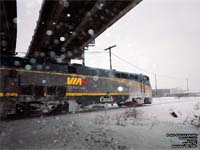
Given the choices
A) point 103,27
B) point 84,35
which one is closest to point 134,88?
point 84,35

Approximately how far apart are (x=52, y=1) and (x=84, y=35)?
458 cm

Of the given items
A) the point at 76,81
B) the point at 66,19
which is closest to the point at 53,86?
the point at 76,81

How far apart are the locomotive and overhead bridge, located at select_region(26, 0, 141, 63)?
205 centimetres

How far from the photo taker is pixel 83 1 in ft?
26.7

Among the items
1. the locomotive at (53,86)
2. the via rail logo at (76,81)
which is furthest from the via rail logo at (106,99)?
the via rail logo at (76,81)

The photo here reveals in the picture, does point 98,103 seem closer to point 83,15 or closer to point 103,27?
point 103,27

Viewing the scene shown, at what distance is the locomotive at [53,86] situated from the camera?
456 inches

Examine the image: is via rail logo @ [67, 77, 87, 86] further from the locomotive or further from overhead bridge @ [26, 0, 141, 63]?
overhead bridge @ [26, 0, 141, 63]

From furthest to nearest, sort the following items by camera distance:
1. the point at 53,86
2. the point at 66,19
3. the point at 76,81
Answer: the point at 76,81
the point at 53,86
the point at 66,19

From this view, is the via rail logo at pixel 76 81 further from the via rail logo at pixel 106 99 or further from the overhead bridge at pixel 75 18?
the overhead bridge at pixel 75 18

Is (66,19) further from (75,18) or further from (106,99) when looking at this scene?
(106,99)

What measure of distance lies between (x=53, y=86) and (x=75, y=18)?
5846 millimetres

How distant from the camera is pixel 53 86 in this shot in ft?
45.2

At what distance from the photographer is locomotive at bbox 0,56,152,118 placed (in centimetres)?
1159
